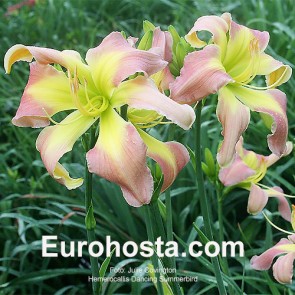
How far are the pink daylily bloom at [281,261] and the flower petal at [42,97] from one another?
1.48 feet

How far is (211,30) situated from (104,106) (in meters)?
0.18

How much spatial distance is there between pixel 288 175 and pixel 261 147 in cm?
13

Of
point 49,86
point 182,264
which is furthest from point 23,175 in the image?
point 49,86

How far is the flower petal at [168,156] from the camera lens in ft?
2.81

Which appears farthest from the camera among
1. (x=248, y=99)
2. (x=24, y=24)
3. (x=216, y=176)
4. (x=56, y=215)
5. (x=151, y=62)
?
(x=24, y=24)

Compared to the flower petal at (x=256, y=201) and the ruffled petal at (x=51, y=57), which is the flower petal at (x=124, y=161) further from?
the flower petal at (x=256, y=201)

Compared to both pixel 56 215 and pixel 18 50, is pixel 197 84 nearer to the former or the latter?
pixel 18 50

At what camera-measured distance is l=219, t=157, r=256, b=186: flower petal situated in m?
1.16

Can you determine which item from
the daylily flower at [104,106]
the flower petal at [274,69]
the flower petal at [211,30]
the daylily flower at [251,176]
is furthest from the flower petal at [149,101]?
the daylily flower at [251,176]

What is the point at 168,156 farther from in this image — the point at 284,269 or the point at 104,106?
the point at 284,269

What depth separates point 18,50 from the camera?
2.85 feet

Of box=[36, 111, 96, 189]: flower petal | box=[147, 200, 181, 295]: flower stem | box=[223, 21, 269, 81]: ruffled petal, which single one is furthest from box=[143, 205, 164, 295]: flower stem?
box=[223, 21, 269, 81]: ruffled petal

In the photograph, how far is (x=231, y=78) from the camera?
83 centimetres

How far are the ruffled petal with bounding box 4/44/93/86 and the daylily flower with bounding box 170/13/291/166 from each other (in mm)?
146
